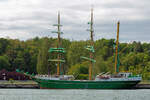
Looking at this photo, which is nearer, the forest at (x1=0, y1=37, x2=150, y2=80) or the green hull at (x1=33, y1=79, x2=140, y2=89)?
the green hull at (x1=33, y1=79, x2=140, y2=89)

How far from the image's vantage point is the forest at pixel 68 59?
128250mm

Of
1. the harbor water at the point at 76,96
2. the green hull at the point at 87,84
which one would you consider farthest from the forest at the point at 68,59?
the harbor water at the point at 76,96

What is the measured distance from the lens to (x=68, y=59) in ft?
457

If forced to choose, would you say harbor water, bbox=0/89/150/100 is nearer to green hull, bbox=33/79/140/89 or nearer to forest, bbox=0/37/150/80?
green hull, bbox=33/79/140/89

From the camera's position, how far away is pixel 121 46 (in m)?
178

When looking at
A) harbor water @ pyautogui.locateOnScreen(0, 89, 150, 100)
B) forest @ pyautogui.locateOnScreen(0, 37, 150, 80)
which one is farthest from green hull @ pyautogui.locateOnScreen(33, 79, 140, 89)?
harbor water @ pyautogui.locateOnScreen(0, 89, 150, 100)

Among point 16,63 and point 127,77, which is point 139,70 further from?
point 16,63

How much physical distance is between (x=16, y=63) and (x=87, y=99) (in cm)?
8140

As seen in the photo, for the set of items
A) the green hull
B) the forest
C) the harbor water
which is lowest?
the harbor water

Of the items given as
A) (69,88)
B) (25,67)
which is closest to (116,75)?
(69,88)

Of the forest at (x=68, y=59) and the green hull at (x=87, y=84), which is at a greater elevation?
the forest at (x=68, y=59)

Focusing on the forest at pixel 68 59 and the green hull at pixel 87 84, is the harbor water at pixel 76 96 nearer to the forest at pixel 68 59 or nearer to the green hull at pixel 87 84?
the green hull at pixel 87 84

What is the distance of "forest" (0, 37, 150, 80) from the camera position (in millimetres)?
128250

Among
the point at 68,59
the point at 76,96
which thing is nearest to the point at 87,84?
the point at 76,96
